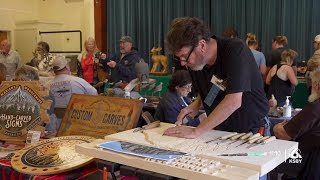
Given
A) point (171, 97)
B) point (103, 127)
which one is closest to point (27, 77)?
point (171, 97)

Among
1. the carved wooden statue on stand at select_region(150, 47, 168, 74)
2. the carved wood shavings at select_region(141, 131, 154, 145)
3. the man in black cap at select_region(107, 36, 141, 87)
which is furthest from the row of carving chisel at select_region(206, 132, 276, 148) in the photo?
the carved wooden statue on stand at select_region(150, 47, 168, 74)

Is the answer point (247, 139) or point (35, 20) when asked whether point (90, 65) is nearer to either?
point (35, 20)

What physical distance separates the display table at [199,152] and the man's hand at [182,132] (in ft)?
0.08

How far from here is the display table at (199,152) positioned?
1.07m

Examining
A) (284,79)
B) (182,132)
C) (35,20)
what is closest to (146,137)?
(182,132)

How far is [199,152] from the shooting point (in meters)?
1.20

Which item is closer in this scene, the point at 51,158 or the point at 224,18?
the point at 51,158

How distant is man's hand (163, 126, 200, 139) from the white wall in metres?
6.50

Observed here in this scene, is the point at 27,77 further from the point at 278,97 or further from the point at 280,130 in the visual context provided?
the point at 278,97

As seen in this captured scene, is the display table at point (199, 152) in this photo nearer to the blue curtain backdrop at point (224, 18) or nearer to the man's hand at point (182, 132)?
the man's hand at point (182, 132)

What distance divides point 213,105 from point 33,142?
0.82 metres

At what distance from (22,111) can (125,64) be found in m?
2.69

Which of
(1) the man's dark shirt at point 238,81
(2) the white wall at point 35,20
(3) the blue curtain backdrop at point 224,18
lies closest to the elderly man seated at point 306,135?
(1) the man's dark shirt at point 238,81

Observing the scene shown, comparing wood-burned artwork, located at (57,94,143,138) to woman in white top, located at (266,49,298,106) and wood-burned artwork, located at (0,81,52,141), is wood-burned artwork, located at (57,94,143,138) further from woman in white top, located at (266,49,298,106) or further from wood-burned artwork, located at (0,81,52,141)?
woman in white top, located at (266,49,298,106)
